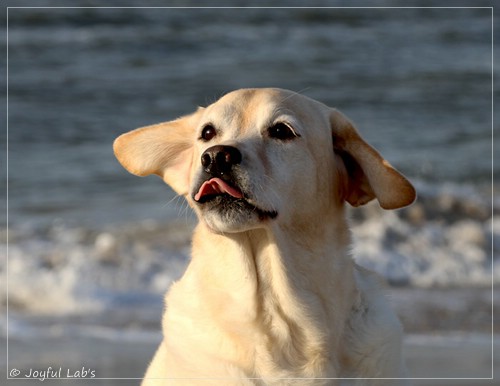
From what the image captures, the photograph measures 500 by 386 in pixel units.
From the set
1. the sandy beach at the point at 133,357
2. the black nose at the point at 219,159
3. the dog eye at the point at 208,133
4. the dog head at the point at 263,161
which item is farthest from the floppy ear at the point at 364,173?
the sandy beach at the point at 133,357

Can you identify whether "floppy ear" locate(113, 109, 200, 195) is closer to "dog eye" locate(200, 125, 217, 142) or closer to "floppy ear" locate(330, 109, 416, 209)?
"dog eye" locate(200, 125, 217, 142)

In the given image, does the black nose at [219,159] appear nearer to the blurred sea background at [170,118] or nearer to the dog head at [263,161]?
the dog head at [263,161]

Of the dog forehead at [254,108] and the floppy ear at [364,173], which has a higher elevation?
the dog forehead at [254,108]

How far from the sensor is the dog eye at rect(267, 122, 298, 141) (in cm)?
421

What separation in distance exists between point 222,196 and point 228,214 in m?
0.07

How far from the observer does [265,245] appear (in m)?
4.20

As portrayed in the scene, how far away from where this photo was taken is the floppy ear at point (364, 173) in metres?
4.19

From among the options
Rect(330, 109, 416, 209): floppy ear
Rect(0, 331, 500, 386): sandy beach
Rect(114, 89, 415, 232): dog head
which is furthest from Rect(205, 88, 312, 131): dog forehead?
Rect(0, 331, 500, 386): sandy beach

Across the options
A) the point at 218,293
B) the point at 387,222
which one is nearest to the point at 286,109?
the point at 218,293

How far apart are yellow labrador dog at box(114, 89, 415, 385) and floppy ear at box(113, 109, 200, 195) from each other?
0.51ft

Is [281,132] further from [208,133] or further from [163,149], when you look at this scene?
[163,149]

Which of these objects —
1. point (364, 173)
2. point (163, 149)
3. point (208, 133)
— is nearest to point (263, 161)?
point (208, 133)

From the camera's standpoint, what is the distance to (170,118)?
41.8 ft

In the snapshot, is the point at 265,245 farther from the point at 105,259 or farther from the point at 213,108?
the point at 105,259
